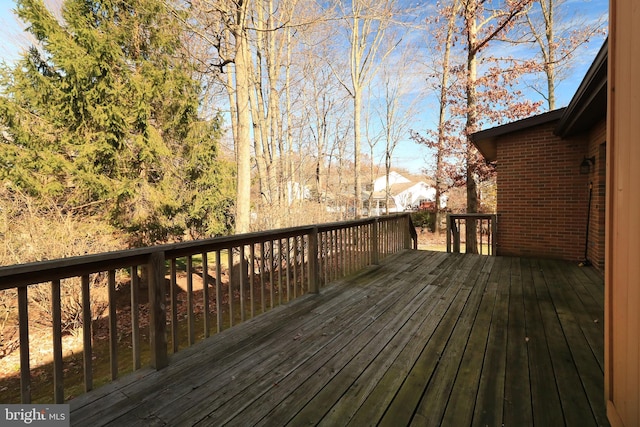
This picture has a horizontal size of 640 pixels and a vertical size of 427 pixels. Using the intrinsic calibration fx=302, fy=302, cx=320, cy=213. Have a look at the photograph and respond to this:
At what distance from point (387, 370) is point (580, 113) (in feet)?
15.2

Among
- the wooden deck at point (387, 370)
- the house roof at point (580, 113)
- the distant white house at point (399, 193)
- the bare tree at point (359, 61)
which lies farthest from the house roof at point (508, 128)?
the distant white house at point (399, 193)

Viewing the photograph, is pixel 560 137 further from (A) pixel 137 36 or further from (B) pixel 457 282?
(A) pixel 137 36

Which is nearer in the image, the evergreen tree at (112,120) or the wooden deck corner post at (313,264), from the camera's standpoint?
the wooden deck corner post at (313,264)

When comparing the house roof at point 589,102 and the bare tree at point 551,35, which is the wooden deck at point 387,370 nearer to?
the house roof at point 589,102

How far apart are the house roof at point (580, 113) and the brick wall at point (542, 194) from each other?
11.7 inches

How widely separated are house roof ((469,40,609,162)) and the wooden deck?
2.42 meters

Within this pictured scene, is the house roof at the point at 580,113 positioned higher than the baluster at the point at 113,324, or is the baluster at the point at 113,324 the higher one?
the house roof at the point at 580,113

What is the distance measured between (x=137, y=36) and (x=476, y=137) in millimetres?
8637

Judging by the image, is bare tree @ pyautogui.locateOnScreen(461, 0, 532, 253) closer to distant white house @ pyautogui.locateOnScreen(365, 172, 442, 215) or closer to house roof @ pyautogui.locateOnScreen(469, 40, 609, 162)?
house roof @ pyautogui.locateOnScreen(469, 40, 609, 162)

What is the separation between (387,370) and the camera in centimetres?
204

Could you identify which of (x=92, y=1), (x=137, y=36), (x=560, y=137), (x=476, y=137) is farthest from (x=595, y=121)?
(x=92, y=1)

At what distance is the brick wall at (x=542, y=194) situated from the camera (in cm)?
572

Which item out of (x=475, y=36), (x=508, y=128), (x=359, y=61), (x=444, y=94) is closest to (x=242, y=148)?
(x=508, y=128)

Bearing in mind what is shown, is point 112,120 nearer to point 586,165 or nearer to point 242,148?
point 242,148
